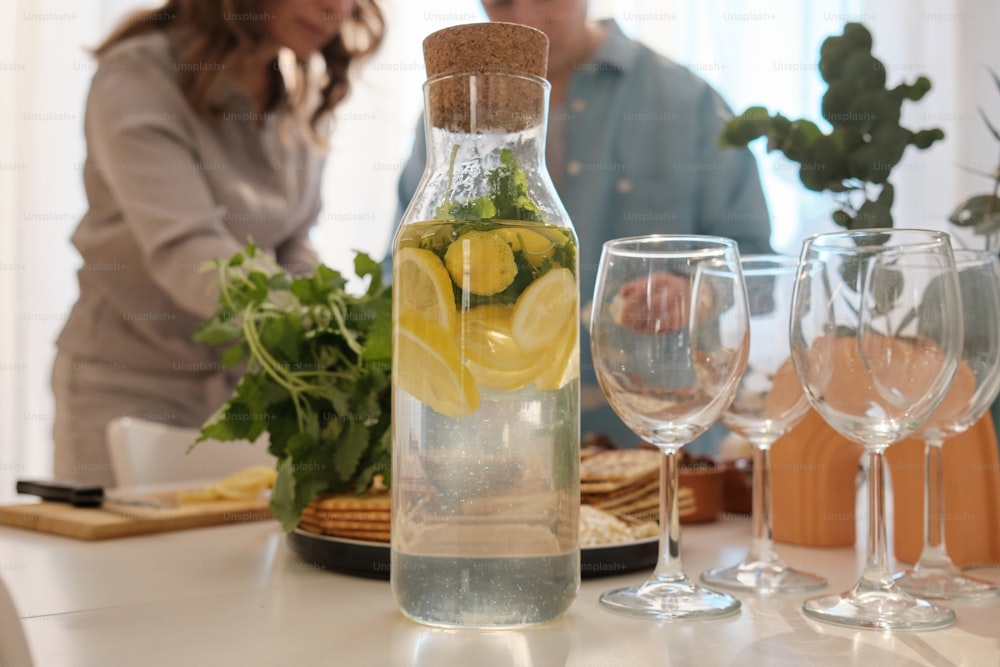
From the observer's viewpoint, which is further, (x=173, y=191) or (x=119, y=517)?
(x=173, y=191)

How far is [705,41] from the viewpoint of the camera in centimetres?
265

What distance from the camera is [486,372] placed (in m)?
0.54

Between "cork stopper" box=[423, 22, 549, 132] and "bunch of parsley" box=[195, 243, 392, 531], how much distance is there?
24 centimetres

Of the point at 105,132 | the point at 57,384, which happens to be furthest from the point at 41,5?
the point at 57,384

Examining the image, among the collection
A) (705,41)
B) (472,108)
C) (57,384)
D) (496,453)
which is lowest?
(57,384)

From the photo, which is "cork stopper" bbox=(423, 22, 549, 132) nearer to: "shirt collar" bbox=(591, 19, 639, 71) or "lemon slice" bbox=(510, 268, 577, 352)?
"lemon slice" bbox=(510, 268, 577, 352)

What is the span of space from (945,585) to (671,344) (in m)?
0.29

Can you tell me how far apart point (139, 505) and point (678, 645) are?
69 cm

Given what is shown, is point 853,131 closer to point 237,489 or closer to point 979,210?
point 979,210

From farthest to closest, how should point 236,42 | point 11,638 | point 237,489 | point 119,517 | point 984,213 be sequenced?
1. point 236,42
2. point 237,489
3. point 119,517
4. point 984,213
5. point 11,638

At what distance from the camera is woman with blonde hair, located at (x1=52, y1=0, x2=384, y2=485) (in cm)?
199

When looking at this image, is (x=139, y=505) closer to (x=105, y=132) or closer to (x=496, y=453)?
(x=496, y=453)

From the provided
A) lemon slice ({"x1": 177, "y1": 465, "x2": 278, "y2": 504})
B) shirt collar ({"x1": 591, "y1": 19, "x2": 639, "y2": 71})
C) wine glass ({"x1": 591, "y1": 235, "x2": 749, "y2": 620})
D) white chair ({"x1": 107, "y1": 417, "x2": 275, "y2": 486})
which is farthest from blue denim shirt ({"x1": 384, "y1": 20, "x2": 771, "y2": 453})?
wine glass ({"x1": 591, "y1": 235, "x2": 749, "y2": 620})

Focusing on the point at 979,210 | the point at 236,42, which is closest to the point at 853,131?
the point at 979,210
